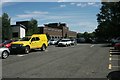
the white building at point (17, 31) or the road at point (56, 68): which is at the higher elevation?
the white building at point (17, 31)

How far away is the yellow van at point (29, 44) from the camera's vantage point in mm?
26953

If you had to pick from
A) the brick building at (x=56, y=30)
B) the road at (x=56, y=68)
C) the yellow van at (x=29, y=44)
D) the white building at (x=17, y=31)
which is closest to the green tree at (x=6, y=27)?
the white building at (x=17, y=31)

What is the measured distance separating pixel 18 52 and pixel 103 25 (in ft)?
177

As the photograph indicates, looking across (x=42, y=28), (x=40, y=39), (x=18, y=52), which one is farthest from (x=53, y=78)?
(x=42, y=28)

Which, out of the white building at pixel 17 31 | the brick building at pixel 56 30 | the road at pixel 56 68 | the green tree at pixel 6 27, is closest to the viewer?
the road at pixel 56 68

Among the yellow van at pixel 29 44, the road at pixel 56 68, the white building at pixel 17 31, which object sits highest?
the white building at pixel 17 31

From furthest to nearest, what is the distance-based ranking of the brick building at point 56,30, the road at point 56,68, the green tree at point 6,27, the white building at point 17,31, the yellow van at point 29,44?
the brick building at point 56,30, the white building at point 17,31, the green tree at point 6,27, the yellow van at point 29,44, the road at point 56,68

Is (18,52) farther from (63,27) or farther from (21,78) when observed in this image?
(63,27)

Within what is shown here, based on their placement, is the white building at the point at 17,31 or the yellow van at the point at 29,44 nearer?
the yellow van at the point at 29,44

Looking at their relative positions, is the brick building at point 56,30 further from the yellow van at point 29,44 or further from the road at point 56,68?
the road at point 56,68

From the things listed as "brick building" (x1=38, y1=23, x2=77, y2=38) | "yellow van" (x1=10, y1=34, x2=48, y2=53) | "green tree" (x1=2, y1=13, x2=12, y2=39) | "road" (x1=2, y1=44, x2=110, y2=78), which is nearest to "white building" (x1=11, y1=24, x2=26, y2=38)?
"green tree" (x1=2, y1=13, x2=12, y2=39)

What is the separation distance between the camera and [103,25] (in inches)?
3091

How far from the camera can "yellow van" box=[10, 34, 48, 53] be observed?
2695 cm

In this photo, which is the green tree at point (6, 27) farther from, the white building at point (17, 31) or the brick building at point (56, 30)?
the brick building at point (56, 30)
